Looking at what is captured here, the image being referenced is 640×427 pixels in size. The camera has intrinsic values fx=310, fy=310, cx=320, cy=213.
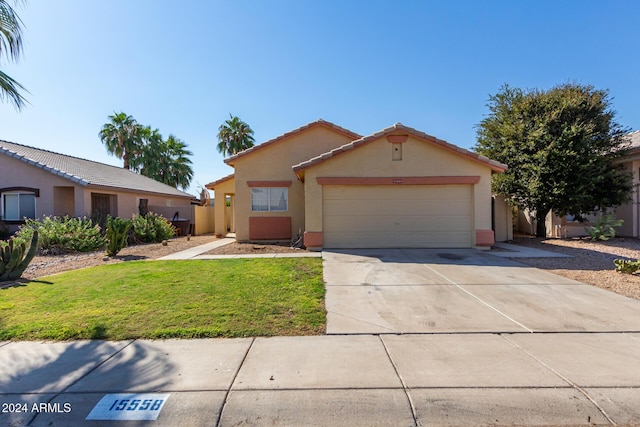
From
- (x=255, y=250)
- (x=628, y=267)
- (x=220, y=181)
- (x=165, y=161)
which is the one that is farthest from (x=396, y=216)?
(x=165, y=161)

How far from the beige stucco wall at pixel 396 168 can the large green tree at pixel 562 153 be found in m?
2.90

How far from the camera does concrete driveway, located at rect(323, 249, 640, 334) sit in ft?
15.2

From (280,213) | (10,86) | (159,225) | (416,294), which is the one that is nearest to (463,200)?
(416,294)

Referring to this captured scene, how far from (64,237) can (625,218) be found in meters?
24.2

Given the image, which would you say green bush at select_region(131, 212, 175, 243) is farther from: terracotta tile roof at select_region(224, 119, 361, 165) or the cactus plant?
the cactus plant

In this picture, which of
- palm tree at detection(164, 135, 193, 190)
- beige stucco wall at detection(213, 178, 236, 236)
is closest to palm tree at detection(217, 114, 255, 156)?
palm tree at detection(164, 135, 193, 190)

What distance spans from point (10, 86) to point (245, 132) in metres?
22.7

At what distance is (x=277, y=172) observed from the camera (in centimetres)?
1445

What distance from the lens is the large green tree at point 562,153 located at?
12.1 meters

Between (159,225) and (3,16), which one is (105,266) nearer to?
(3,16)

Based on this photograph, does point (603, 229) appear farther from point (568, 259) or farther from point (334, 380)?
point (334, 380)

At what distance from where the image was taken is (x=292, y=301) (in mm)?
5633

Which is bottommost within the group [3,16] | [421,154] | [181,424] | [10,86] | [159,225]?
[181,424]

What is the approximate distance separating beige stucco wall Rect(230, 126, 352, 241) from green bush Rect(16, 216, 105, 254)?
18.9ft
